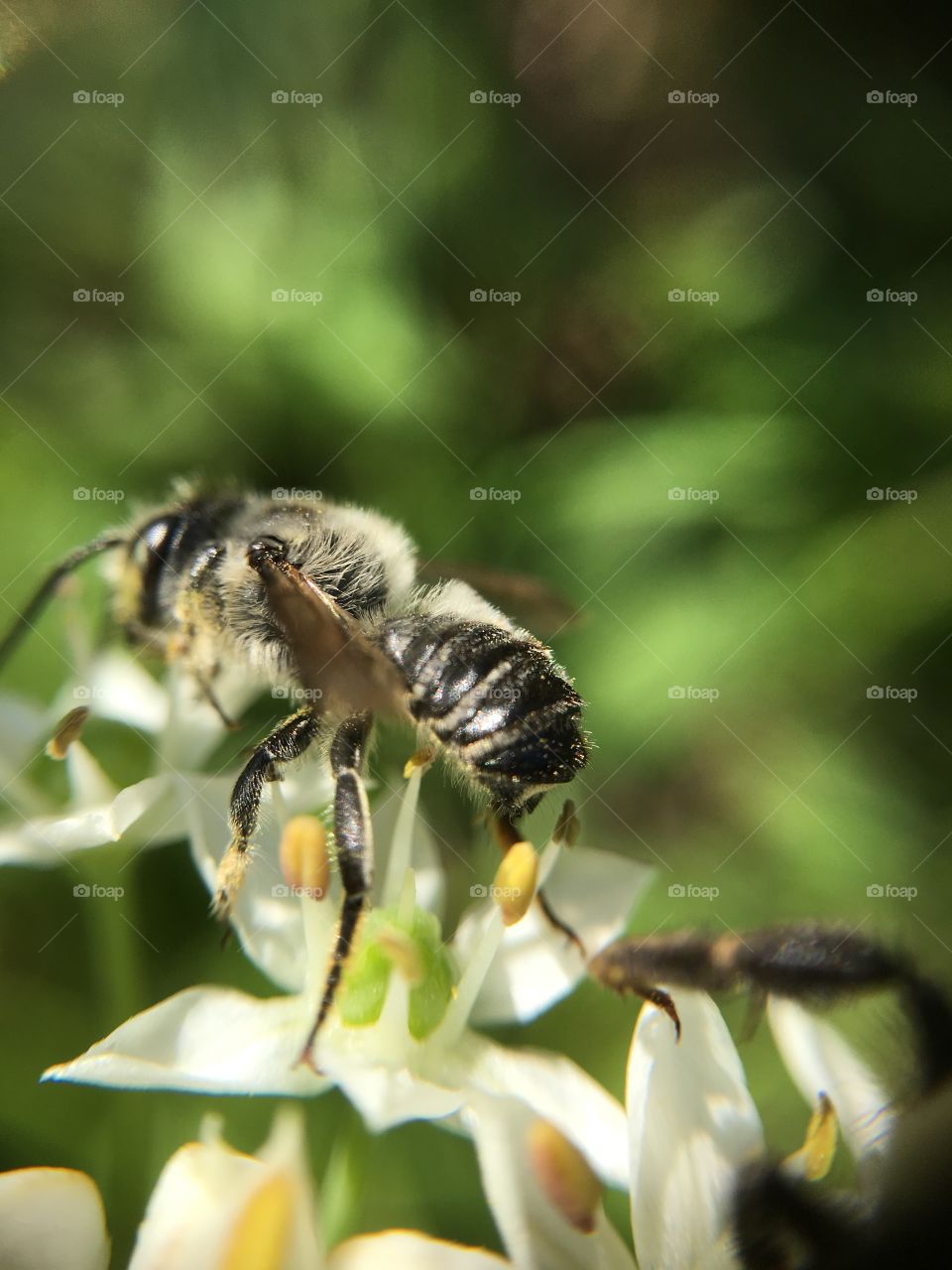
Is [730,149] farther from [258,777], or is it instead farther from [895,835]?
[258,777]

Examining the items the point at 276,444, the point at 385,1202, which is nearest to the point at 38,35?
the point at 276,444

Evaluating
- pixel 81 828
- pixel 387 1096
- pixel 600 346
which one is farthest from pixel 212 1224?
pixel 600 346

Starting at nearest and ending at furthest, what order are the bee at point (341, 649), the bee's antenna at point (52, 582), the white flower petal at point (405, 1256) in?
1. the white flower petal at point (405, 1256)
2. the bee at point (341, 649)
3. the bee's antenna at point (52, 582)

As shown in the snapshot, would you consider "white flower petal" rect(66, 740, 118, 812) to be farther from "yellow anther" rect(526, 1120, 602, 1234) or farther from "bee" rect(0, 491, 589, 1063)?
"yellow anther" rect(526, 1120, 602, 1234)

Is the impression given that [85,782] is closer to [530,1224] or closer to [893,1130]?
[530,1224]

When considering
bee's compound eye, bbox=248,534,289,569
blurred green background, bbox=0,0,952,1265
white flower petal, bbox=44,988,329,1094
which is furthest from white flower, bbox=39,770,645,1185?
blurred green background, bbox=0,0,952,1265

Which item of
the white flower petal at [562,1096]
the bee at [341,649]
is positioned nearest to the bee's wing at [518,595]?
the bee at [341,649]

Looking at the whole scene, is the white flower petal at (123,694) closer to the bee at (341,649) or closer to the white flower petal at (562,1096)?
the bee at (341,649)
